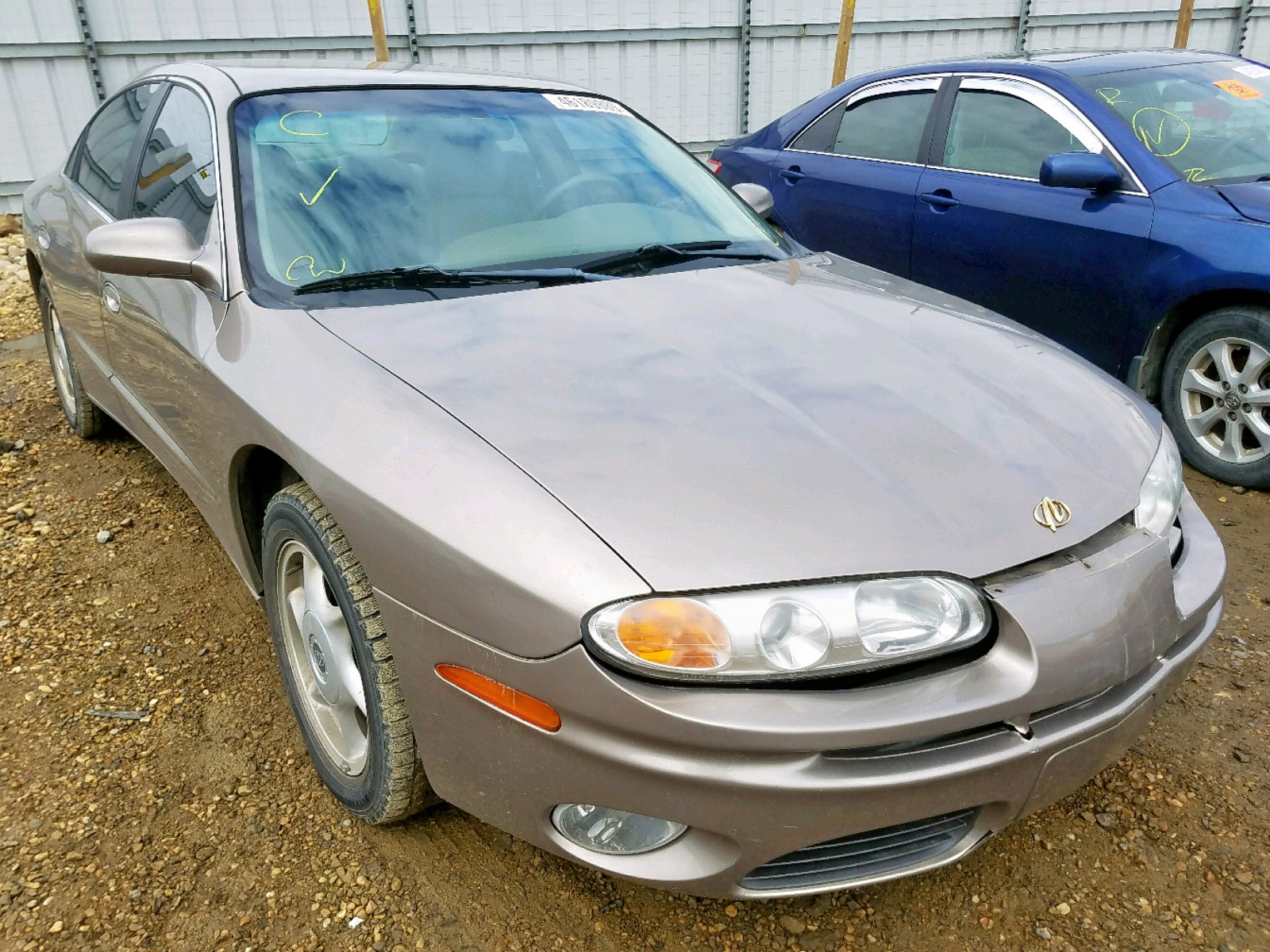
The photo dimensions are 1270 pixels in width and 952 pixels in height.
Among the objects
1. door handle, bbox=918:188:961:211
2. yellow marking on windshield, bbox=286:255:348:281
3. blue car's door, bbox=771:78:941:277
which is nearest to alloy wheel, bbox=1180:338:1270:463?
door handle, bbox=918:188:961:211

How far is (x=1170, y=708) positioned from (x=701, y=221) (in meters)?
1.72

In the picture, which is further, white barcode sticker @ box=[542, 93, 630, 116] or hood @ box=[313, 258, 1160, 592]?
white barcode sticker @ box=[542, 93, 630, 116]

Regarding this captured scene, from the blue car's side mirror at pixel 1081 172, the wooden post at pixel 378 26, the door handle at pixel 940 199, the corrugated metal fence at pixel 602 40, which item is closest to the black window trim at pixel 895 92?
the door handle at pixel 940 199

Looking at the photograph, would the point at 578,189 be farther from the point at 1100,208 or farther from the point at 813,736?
the point at 1100,208

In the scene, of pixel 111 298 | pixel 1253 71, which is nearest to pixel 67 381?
pixel 111 298

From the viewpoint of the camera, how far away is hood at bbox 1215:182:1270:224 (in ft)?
11.0

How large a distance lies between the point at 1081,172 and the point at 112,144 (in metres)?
3.47

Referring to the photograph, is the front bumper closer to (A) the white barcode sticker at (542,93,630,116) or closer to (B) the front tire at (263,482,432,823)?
(B) the front tire at (263,482,432,823)

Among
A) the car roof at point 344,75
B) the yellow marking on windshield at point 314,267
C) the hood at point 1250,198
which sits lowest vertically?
the hood at point 1250,198

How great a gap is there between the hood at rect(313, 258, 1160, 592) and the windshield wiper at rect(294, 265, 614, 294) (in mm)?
90

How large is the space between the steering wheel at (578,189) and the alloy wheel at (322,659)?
1077 mm

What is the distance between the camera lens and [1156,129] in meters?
3.80

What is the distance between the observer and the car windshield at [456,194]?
86.1 inches

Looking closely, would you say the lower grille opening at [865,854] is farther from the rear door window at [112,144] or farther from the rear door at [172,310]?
the rear door window at [112,144]
